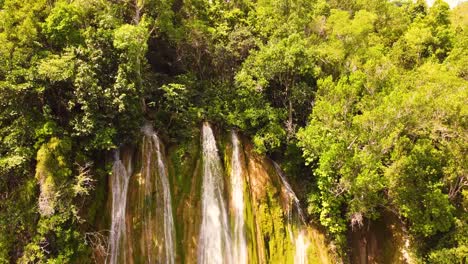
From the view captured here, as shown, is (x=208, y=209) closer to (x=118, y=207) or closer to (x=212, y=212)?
(x=212, y=212)

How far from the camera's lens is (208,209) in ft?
54.3

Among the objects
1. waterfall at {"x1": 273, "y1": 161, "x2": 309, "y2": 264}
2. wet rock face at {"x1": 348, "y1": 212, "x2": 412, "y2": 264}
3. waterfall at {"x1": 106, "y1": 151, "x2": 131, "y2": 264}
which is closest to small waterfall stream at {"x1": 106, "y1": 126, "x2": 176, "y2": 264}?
waterfall at {"x1": 106, "y1": 151, "x2": 131, "y2": 264}

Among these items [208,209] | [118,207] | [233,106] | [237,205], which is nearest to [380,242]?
[237,205]

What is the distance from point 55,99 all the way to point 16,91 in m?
1.55

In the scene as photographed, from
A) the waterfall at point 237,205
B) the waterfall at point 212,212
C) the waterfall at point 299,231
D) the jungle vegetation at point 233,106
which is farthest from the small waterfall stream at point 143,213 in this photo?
the waterfall at point 299,231

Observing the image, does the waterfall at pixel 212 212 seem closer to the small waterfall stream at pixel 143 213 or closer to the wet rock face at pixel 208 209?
the wet rock face at pixel 208 209

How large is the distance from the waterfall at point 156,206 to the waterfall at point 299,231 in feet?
20.3

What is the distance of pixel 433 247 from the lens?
16797 mm

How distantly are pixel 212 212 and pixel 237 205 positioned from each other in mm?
1368

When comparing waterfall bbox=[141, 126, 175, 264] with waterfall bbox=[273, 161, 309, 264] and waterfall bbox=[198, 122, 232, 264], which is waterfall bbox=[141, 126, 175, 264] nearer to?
waterfall bbox=[198, 122, 232, 264]

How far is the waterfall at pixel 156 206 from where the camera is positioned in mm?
15023

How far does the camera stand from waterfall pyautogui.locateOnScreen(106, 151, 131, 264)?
14406 millimetres

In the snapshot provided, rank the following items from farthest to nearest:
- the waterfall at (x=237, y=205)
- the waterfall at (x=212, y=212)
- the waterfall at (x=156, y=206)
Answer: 1. the waterfall at (x=237, y=205)
2. the waterfall at (x=212, y=212)
3. the waterfall at (x=156, y=206)

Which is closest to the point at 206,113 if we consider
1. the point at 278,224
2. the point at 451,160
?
the point at 278,224
